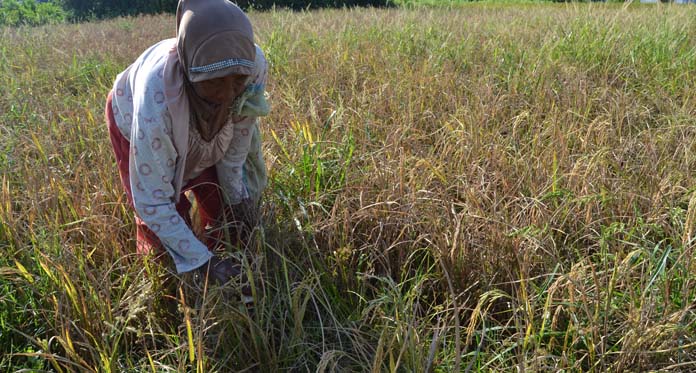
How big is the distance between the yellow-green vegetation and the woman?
6.8 inches

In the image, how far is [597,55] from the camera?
346cm

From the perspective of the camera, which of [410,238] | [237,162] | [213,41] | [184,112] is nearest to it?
[213,41]

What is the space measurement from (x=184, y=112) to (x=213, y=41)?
0.79ft

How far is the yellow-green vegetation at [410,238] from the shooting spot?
4.58ft

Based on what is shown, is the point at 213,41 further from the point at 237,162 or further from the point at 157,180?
the point at 237,162

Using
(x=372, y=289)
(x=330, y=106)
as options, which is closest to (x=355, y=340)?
(x=372, y=289)

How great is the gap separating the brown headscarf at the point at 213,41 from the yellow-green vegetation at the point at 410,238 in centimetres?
54

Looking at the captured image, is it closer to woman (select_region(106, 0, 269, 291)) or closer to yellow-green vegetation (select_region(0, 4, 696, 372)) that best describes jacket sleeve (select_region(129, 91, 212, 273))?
woman (select_region(106, 0, 269, 291))

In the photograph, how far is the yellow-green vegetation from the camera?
4.58 feet

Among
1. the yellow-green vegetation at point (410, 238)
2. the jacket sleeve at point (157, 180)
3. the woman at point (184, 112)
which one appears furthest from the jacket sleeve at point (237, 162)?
the jacket sleeve at point (157, 180)

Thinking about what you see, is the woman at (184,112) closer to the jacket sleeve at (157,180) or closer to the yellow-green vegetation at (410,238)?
the jacket sleeve at (157,180)

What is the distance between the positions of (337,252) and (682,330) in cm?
99

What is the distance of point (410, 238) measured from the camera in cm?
180

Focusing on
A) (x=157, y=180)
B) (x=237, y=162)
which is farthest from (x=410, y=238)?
(x=157, y=180)
